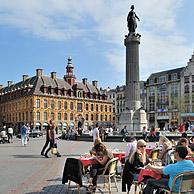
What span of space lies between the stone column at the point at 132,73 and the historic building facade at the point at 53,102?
46.6 meters

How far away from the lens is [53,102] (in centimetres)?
8500

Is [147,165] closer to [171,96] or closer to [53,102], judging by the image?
[53,102]

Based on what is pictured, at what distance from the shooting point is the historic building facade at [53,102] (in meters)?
81.8

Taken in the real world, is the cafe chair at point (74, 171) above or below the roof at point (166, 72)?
below

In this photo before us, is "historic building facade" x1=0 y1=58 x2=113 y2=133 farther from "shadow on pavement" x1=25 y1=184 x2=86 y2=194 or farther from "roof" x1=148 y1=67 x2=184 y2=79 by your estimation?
"shadow on pavement" x1=25 y1=184 x2=86 y2=194

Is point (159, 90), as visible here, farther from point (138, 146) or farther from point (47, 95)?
point (138, 146)

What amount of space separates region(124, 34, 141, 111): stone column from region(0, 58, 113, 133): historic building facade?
1834 inches

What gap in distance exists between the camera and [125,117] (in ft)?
98.7

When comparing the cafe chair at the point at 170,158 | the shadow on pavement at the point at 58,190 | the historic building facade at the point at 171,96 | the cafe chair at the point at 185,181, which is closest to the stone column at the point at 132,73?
the shadow on pavement at the point at 58,190

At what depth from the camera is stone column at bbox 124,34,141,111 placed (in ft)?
96.6

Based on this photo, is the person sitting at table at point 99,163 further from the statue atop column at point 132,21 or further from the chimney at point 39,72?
the chimney at point 39,72

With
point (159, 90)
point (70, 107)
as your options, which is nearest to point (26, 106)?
point (70, 107)

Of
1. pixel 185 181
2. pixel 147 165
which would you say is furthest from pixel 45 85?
pixel 185 181

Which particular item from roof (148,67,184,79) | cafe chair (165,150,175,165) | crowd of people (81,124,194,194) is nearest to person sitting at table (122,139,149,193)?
crowd of people (81,124,194,194)
